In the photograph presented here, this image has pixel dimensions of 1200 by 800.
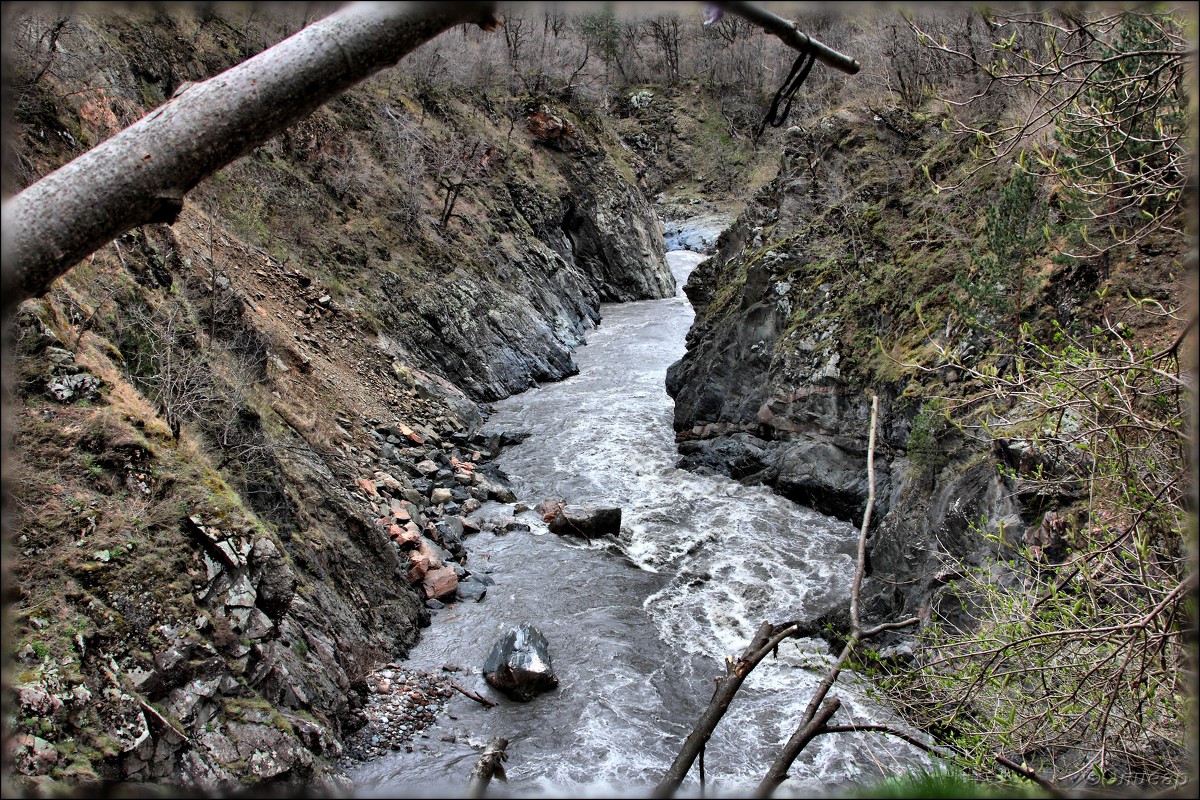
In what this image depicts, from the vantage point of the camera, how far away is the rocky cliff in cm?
461

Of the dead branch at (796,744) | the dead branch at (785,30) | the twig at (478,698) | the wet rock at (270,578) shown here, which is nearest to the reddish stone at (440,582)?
the twig at (478,698)

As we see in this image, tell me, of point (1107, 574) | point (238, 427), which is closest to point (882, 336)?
point (1107, 574)

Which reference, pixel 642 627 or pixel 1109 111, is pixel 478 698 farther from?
pixel 1109 111

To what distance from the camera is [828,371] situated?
12859mm

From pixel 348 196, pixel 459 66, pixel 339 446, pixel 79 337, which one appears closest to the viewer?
pixel 79 337

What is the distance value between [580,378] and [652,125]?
41.9m

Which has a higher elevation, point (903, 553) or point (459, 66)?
point (459, 66)

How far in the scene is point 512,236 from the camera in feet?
80.6

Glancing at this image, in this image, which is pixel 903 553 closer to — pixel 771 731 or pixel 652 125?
pixel 771 731

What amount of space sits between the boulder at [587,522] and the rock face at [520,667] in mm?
3345

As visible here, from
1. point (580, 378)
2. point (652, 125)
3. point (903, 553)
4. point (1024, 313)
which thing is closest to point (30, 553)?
point (903, 553)

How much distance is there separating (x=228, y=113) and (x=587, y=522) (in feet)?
33.1

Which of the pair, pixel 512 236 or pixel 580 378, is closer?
pixel 580 378

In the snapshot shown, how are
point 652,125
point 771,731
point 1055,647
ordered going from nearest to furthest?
1. point 1055,647
2. point 771,731
3. point 652,125
